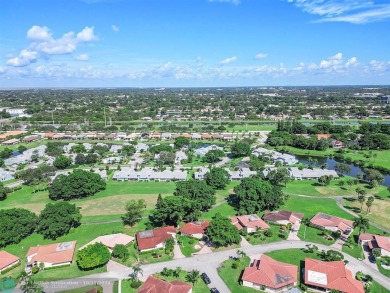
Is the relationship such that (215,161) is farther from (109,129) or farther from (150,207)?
(109,129)

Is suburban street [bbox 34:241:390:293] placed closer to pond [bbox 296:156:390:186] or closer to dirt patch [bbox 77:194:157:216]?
dirt patch [bbox 77:194:157:216]

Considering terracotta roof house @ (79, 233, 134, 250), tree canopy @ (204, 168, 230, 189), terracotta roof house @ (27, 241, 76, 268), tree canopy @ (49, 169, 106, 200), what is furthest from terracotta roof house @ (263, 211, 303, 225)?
tree canopy @ (49, 169, 106, 200)

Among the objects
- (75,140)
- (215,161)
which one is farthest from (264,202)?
(75,140)

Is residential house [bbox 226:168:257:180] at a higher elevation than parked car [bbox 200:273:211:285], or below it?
higher

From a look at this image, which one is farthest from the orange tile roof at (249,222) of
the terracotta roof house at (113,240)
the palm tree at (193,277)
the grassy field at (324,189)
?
the grassy field at (324,189)

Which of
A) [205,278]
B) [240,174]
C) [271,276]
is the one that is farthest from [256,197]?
[205,278]

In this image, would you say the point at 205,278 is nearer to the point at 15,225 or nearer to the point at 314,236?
the point at 314,236
